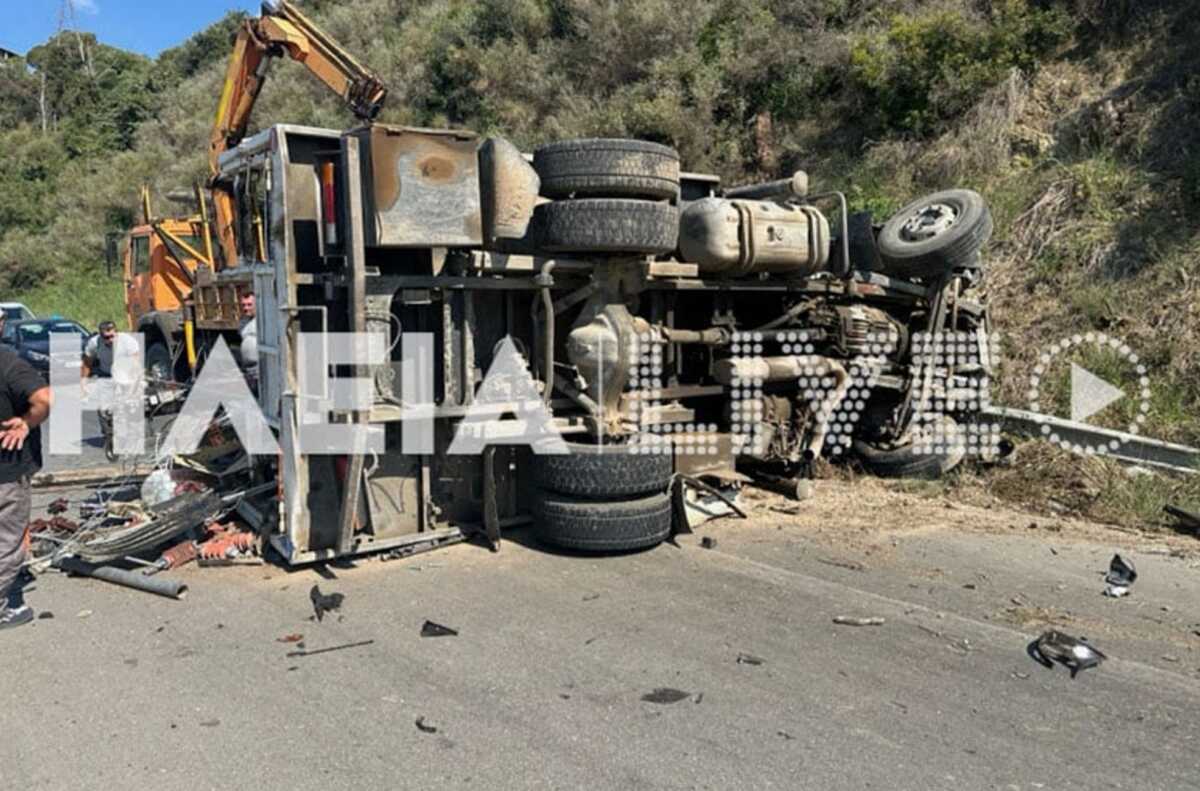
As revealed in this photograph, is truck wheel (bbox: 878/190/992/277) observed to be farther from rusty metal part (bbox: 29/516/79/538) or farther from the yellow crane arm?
the yellow crane arm

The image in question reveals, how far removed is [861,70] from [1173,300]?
6.89m

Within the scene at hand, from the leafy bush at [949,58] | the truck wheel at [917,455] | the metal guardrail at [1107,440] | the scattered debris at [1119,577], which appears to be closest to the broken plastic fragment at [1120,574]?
the scattered debris at [1119,577]

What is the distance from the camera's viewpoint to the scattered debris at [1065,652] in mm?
4117

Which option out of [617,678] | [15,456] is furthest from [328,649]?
[15,456]

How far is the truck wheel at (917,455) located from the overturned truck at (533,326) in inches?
24.5

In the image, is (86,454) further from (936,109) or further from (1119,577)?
(936,109)

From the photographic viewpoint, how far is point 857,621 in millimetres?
4668

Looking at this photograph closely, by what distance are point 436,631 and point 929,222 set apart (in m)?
5.65

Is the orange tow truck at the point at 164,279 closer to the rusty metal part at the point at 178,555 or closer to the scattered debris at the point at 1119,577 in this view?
the rusty metal part at the point at 178,555

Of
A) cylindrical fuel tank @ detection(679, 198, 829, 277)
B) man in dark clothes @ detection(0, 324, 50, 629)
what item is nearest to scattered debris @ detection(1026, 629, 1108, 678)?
cylindrical fuel tank @ detection(679, 198, 829, 277)

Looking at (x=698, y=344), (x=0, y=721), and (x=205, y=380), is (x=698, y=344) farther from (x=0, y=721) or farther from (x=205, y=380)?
(x=0, y=721)

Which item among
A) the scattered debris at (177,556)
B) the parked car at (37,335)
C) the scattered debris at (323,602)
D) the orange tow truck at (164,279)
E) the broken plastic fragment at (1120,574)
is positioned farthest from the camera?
the parked car at (37,335)

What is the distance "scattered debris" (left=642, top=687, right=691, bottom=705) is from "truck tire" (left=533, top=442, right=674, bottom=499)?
1885mm

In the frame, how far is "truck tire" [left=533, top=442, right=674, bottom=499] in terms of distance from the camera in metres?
5.65
